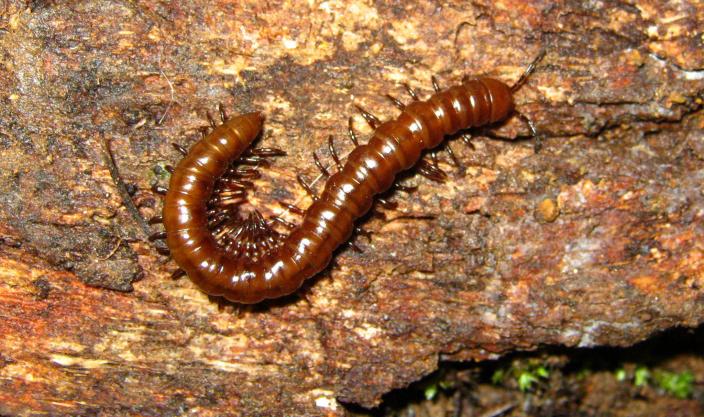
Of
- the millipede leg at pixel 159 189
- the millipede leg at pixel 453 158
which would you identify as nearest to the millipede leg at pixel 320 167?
the millipede leg at pixel 453 158

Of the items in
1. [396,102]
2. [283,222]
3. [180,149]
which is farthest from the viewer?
[283,222]

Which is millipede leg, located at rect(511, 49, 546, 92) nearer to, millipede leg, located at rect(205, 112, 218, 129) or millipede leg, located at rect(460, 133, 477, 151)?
millipede leg, located at rect(460, 133, 477, 151)

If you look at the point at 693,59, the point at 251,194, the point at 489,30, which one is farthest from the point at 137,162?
the point at 693,59

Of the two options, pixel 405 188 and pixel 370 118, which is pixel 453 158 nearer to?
pixel 405 188

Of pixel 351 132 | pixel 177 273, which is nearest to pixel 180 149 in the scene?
pixel 177 273

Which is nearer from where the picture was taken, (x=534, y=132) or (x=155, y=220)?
(x=155, y=220)

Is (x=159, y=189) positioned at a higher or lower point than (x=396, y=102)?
lower

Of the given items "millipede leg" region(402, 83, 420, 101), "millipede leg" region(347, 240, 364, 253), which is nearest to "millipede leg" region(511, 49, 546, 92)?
"millipede leg" region(402, 83, 420, 101)
